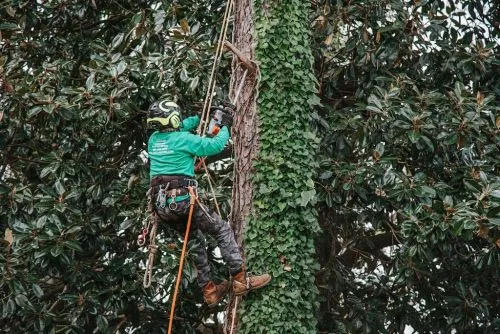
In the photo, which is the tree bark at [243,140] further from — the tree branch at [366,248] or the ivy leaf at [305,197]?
the tree branch at [366,248]

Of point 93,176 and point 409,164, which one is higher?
point 93,176

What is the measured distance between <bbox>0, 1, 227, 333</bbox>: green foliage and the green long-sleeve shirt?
954 mm

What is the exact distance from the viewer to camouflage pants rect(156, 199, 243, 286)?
537cm

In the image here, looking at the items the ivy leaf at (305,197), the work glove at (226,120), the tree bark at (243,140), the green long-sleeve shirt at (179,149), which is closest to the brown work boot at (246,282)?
the tree bark at (243,140)

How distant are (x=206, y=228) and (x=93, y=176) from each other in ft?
5.83

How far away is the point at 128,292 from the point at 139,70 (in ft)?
5.53

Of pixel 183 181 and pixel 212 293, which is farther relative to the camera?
pixel 212 293

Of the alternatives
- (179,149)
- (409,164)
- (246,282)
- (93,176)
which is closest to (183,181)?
(179,149)

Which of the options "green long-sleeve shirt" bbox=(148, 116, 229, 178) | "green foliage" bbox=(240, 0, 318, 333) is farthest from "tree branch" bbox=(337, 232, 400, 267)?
"green long-sleeve shirt" bbox=(148, 116, 229, 178)

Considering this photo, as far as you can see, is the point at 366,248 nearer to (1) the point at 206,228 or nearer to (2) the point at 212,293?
(2) the point at 212,293

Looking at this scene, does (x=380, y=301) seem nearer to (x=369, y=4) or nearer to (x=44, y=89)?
(x=369, y=4)

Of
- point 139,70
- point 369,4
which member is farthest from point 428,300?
point 139,70

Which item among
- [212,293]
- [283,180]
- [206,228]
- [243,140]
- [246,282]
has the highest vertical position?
[243,140]

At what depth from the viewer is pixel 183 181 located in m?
5.48
